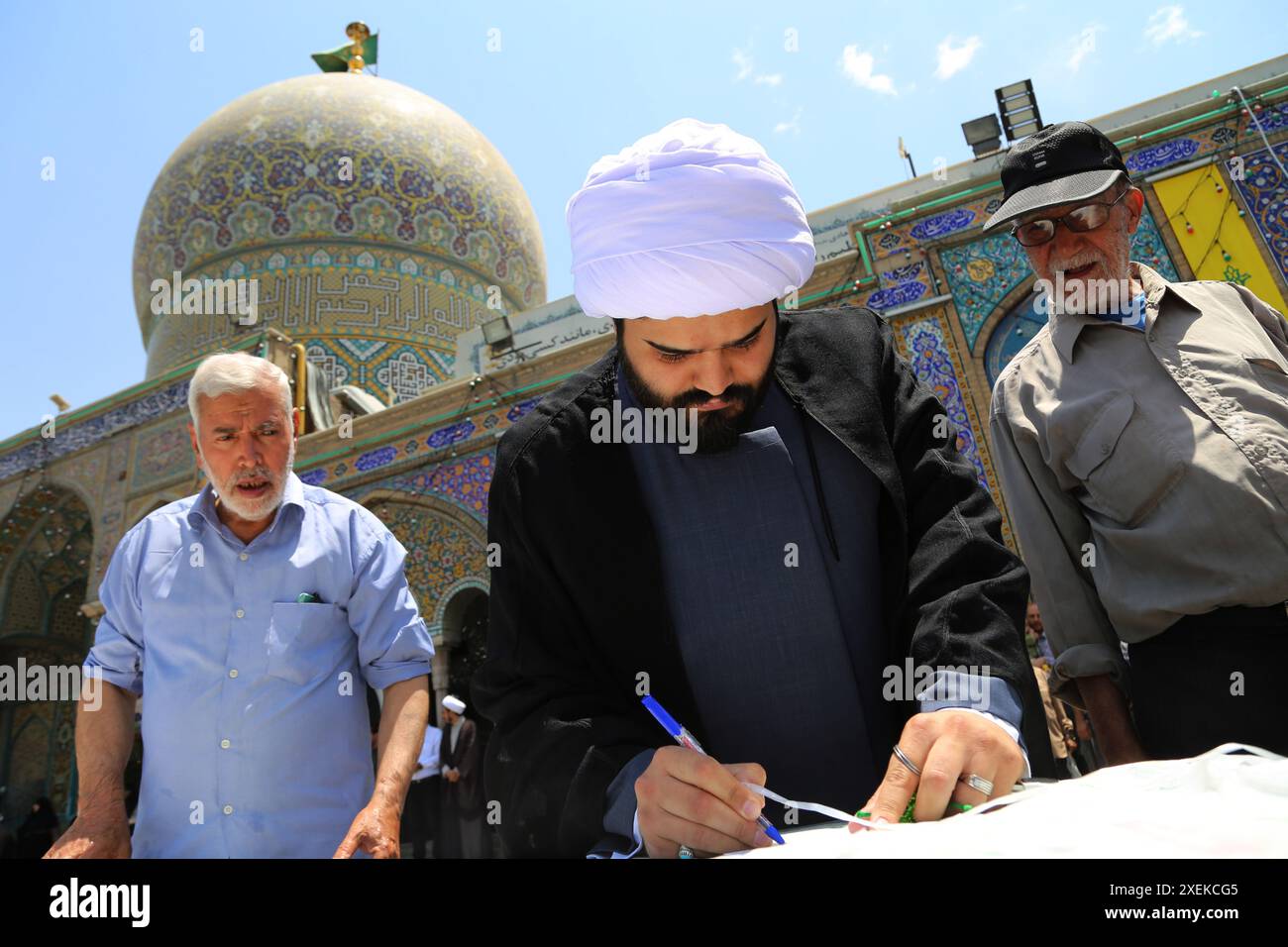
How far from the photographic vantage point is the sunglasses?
134 cm

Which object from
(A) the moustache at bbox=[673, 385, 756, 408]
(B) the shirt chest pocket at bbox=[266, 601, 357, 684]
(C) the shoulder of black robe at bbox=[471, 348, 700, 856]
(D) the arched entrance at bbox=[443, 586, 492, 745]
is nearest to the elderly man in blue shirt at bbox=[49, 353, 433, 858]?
(B) the shirt chest pocket at bbox=[266, 601, 357, 684]

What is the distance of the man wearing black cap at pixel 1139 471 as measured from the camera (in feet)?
3.59

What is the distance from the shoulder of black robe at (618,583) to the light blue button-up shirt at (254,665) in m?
0.63

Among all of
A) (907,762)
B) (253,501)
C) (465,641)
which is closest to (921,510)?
(907,762)

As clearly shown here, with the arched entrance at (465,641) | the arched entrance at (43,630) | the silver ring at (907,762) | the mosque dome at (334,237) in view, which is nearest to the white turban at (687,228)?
the silver ring at (907,762)

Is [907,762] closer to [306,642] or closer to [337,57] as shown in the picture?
[306,642]

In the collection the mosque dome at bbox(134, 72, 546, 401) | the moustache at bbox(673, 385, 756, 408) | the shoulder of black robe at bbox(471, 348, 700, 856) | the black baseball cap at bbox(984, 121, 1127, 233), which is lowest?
the shoulder of black robe at bbox(471, 348, 700, 856)

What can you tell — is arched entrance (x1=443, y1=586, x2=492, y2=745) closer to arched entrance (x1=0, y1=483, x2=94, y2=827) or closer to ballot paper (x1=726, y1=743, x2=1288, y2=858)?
arched entrance (x1=0, y1=483, x2=94, y2=827)

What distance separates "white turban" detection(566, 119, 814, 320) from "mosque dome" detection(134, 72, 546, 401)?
9080 millimetres

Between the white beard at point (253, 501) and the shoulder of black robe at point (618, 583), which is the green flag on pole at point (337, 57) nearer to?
the white beard at point (253, 501)

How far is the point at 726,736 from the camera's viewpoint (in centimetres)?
95

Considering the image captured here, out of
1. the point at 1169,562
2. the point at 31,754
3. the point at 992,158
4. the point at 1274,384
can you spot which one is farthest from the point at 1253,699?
the point at 31,754
